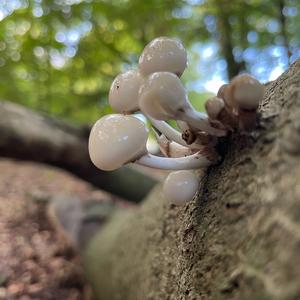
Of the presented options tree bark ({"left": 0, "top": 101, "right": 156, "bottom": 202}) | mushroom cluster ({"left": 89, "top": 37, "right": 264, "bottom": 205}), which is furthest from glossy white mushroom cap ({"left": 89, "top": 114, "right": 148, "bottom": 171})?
tree bark ({"left": 0, "top": 101, "right": 156, "bottom": 202})

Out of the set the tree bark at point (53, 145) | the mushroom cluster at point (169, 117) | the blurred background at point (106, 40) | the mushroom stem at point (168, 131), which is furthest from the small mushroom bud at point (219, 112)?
the blurred background at point (106, 40)

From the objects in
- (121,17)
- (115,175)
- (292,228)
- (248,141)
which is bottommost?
(292,228)

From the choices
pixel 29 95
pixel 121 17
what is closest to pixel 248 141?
pixel 121 17

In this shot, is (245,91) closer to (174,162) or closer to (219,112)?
(219,112)

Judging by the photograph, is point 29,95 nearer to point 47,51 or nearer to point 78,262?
point 47,51

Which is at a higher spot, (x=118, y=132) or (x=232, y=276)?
(x=118, y=132)

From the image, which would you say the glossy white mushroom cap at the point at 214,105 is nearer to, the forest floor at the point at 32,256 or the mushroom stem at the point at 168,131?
the mushroom stem at the point at 168,131

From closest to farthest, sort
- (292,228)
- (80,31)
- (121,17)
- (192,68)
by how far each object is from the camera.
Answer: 1. (292,228)
2. (121,17)
3. (80,31)
4. (192,68)

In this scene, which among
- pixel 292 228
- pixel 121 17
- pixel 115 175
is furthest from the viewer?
pixel 121 17
